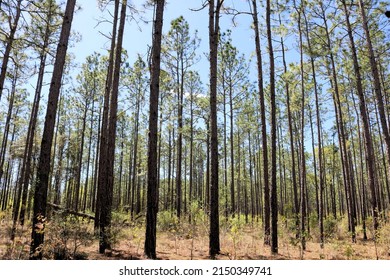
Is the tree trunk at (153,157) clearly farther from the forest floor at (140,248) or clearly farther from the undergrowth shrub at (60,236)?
the undergrowth shrub at (60,236)

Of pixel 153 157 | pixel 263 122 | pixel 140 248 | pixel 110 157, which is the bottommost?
pixel 140 248

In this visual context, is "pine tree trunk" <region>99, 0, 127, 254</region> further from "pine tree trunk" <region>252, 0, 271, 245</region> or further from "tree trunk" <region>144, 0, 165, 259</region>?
"pine tree trunk" <region>252, 0, 271, 245</region>

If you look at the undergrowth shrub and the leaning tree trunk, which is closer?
the leaning tree trunk

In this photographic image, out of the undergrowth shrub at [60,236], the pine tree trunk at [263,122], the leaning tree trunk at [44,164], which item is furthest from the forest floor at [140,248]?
the pine tree trunk at [263,122]

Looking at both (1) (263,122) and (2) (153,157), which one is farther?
(1) (263,122)

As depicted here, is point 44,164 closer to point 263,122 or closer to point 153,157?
point 153,157

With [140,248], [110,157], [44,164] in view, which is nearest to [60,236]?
[44,164]

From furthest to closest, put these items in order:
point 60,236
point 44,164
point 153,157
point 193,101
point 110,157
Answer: point 193,101
point 110,157
point 153,157
point 60,236
point 44,164

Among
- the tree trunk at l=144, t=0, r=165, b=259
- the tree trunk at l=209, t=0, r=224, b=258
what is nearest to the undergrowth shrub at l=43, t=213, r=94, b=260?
the tree trunk at l=144, t=0, r=165, b=259

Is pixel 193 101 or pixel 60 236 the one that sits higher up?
pixel 193 101

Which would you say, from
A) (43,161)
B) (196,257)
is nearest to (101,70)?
(43,161)

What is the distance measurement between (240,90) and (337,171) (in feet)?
71.4

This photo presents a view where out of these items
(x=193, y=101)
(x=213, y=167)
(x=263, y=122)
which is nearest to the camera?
(x=213, y=167)

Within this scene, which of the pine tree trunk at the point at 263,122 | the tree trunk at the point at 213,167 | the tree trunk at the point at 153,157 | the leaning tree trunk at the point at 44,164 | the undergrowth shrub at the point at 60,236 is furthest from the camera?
the pine tree trunk at the point at 263,122
